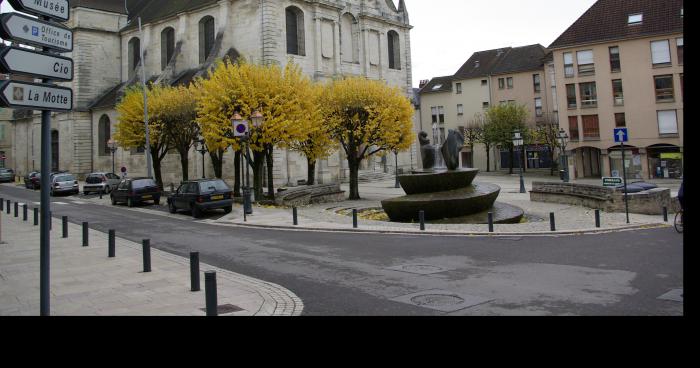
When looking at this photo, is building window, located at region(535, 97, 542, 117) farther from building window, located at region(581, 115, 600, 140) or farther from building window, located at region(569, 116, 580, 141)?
building window, located at region(581, 115, 600, 140)

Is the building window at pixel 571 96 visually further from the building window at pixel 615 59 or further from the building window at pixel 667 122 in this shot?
the building window at pixel 667 122

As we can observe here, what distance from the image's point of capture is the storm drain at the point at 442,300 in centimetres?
664

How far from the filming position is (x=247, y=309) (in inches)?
268

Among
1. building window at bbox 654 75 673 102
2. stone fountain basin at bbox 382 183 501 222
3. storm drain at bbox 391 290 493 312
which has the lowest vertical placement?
storm drain at bbox 391 290 493 312

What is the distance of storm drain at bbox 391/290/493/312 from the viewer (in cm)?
664

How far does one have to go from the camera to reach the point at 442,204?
17328 mm

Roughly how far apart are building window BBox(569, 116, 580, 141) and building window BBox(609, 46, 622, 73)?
497 cm

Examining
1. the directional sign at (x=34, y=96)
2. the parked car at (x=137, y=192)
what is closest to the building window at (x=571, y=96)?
the parked car at (x=137, y=192)

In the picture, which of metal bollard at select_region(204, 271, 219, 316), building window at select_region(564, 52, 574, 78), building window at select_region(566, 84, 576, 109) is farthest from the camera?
building window at select_region(566, 84, 576, 109)

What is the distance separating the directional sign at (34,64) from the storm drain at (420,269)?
20.9ft

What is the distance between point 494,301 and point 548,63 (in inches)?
1993

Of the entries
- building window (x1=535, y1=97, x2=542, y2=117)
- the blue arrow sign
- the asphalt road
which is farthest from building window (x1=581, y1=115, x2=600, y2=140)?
the asphalt road

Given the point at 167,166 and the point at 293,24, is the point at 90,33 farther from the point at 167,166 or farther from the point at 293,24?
the point at 293,24

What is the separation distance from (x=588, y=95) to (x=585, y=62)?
2.76 m
